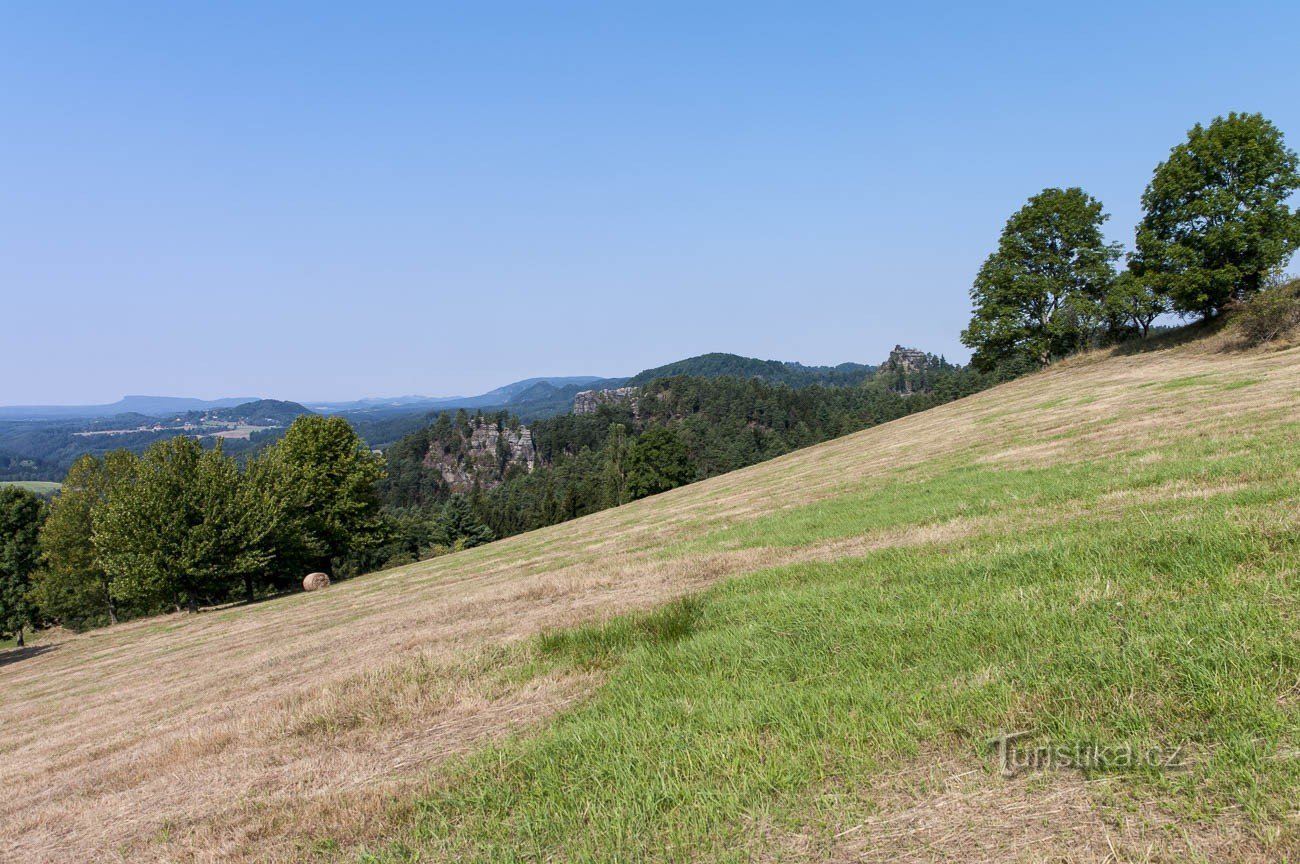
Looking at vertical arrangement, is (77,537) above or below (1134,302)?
below

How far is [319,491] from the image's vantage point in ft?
149

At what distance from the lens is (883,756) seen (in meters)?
4.02

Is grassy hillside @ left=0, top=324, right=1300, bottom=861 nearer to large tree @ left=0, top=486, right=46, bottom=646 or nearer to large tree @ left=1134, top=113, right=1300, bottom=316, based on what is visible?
large tree @ left=1134, top=113, right=1300, bottom=316

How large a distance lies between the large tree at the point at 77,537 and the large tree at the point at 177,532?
7344 mm

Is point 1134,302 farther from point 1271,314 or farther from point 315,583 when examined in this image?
point 315,583

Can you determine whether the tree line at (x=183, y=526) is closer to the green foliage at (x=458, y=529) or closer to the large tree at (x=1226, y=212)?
the green foliage at (x=458, y=529)

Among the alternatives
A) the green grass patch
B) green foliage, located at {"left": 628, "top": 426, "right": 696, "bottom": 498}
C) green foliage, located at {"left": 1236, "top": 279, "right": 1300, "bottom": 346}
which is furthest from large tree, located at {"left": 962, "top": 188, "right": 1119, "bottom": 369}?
green foliage, located at {"left": 628, "top": 426, "right": 696, "bottom": 498}

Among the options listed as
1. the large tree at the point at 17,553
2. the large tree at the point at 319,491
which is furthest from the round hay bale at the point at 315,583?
the large tree at the point at 17,553

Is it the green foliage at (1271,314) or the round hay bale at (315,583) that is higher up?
the green foliage at (1271,314)

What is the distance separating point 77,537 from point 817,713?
56770mm

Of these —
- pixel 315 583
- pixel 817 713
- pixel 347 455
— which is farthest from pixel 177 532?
pixel 817 713

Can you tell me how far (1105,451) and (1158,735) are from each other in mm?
12120

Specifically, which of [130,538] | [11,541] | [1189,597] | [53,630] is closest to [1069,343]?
[1189,597]

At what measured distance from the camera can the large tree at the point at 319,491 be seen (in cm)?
4300
